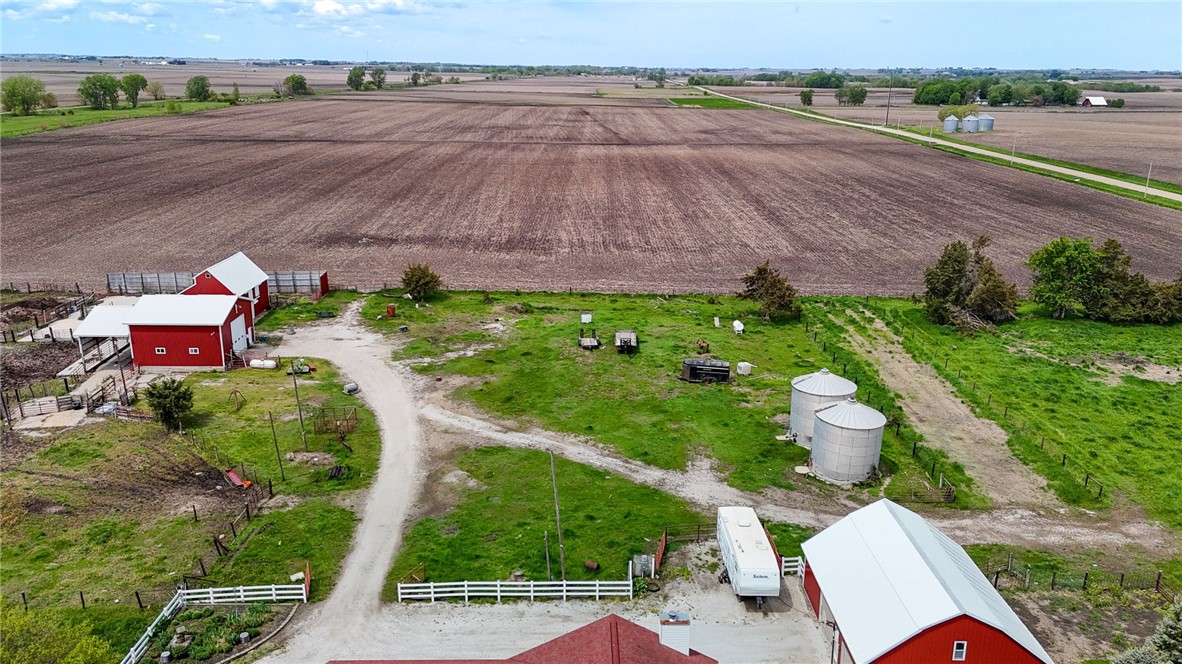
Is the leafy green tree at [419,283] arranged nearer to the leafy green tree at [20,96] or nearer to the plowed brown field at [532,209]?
the plowed brown field at [532,209]

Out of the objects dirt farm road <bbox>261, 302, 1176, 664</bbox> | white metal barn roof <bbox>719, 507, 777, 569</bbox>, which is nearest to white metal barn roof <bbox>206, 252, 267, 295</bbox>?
dirt farm road <bbox>261, 302, 1176, 664</bbox>

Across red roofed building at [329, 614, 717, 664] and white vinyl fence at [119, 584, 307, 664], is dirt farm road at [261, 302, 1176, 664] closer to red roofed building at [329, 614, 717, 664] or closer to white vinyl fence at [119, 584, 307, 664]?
white vinyl fence at [119, 584, 307, 664]

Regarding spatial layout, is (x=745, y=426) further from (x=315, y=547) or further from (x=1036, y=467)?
(x=315, y=547)

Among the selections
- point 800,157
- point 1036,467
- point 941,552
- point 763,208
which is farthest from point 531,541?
point 800,157

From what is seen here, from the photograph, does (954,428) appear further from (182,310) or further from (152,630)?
(182,310)

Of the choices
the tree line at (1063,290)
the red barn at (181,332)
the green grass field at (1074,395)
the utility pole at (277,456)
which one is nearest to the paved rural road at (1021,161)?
the tree line at (1063,290)

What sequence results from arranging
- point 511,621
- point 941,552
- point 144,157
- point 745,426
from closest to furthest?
point 941,552
point 511,621
point 745,426
point 144,157
